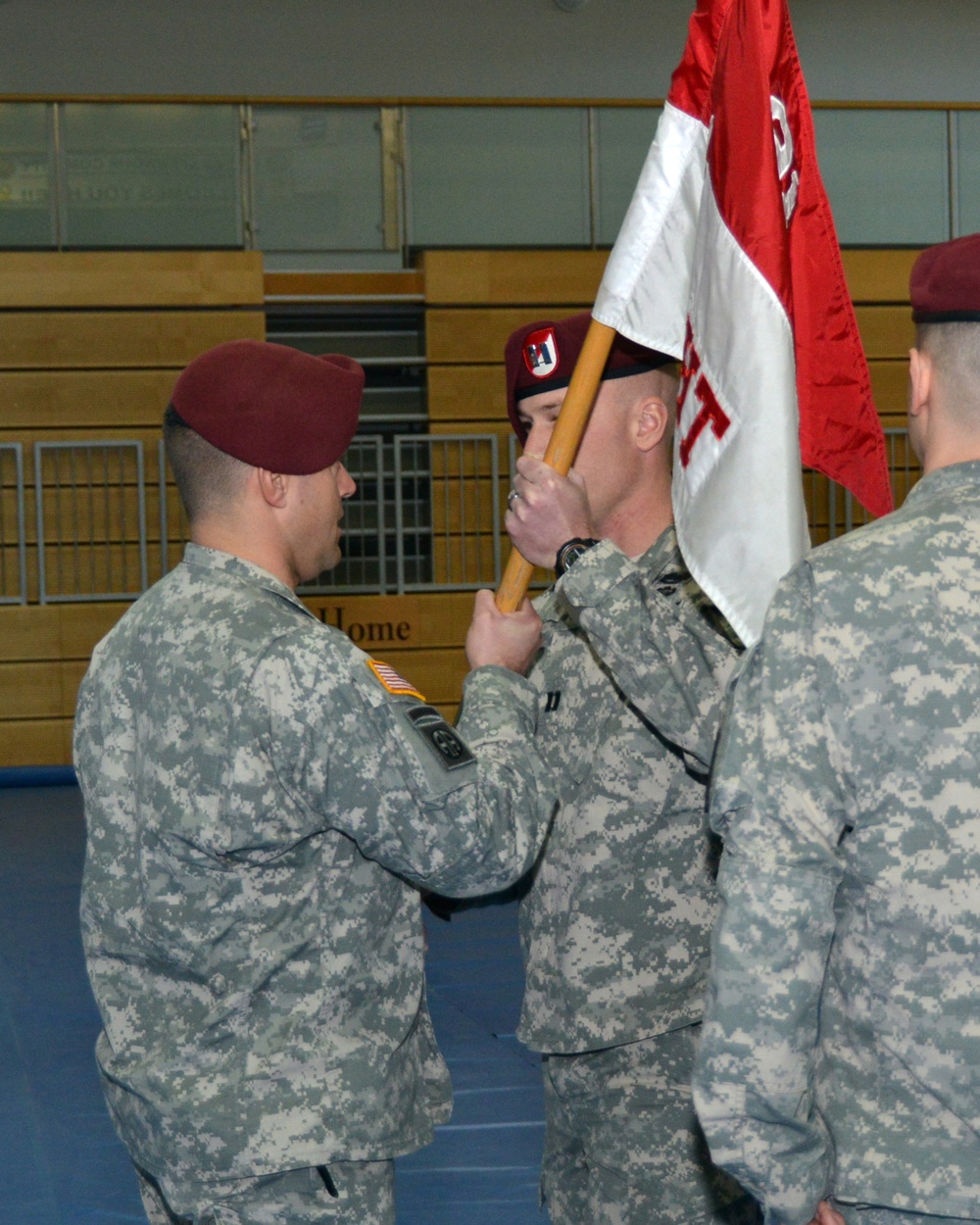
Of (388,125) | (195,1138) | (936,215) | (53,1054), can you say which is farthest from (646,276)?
(936,215)

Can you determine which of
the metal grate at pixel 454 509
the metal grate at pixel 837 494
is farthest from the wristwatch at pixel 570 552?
the metal grate at pixel 837 494

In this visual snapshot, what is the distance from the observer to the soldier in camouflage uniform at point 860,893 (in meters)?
1.20

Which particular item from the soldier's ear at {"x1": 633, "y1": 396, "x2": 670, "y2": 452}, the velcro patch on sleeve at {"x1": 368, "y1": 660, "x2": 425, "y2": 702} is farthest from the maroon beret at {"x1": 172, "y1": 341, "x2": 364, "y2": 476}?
the soldier's ear at {"x1": 633, "y1": 396, "x2": 670, "y2": 452}

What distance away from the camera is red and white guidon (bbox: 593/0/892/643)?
1725 mm

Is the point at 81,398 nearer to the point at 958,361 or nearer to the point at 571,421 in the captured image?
the point at 571,421

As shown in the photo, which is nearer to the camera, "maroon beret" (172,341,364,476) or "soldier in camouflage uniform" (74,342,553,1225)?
"soldier in camouflage uniform" (74,342,553,1225)

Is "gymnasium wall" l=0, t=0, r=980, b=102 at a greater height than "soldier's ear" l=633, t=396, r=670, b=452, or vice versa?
"gymnasium wall" l=0, t=0, r=980, b=102

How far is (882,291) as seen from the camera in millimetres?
10008

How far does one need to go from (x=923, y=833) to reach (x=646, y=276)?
3.35 ft

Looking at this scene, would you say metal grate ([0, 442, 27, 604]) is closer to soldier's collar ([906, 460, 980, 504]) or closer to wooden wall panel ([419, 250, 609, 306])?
wooden wall panel ([419, 250, 609, 306])

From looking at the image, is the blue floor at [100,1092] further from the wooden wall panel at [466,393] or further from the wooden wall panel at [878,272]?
the wooden wall panel at [878,272]

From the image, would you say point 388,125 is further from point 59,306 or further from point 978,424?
point 978,424

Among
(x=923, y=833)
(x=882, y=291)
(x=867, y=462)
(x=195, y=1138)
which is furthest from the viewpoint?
(x=882, y=291)

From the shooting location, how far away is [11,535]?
9.15m
